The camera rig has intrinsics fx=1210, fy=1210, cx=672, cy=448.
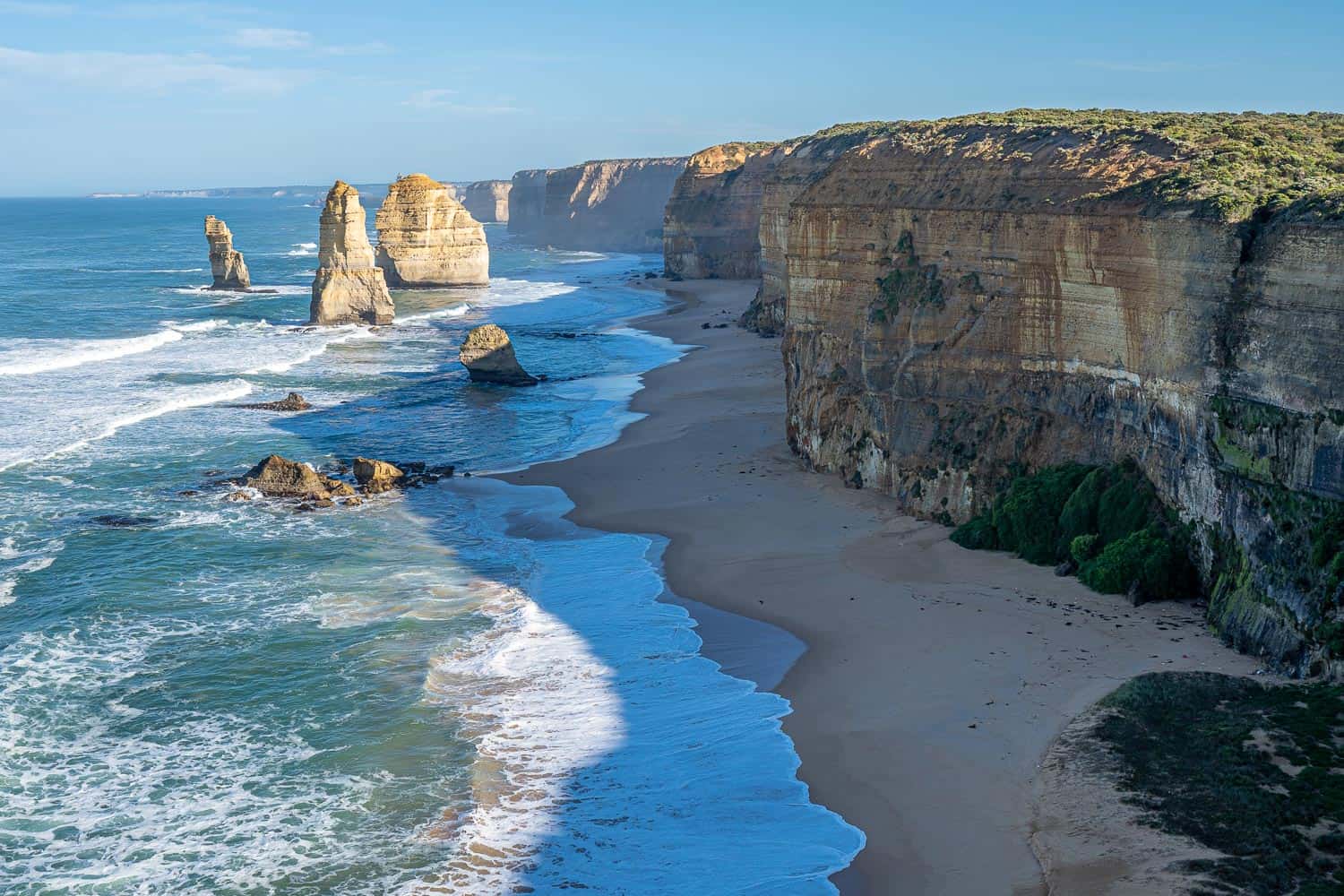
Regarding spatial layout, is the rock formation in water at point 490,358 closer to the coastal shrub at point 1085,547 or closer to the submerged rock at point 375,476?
the submerged rock at point 375,476

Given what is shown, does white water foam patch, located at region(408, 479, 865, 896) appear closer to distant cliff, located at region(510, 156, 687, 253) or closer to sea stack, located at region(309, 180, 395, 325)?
sea stack, located at region(309, 180, 395, 325)

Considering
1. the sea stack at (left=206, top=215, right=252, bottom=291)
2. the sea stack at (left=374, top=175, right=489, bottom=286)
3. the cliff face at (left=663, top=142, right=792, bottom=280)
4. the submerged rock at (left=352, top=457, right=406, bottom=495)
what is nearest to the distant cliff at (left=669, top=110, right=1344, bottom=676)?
the submerged rock at (left=352, top=457, right=406, bottom=495)

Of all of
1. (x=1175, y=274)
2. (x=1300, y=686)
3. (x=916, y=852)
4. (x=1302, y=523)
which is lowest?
(x=916, y=852)

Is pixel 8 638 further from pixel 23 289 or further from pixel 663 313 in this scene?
pixel 23 289

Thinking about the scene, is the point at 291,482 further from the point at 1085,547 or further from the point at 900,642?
the point at 1085,547

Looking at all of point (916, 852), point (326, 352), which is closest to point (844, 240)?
point (916, 852)

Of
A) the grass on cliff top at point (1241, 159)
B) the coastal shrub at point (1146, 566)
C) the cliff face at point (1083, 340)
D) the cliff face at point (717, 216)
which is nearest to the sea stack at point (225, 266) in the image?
the cliff face at point (717, 216)

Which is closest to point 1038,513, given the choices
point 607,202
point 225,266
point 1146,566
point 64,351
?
point 1146,566
